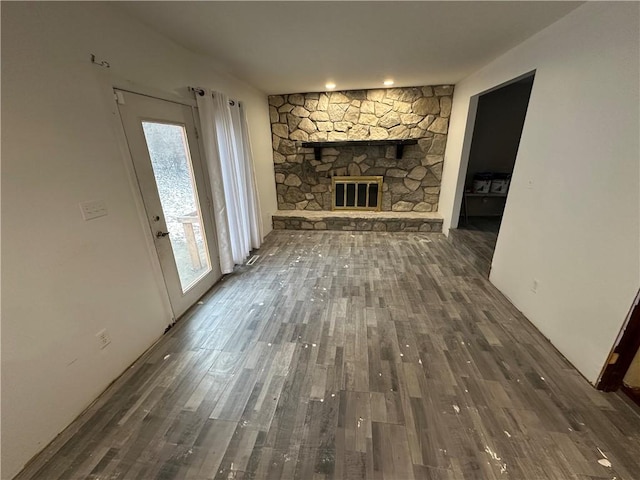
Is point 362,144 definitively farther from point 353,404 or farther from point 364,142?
point 353,404

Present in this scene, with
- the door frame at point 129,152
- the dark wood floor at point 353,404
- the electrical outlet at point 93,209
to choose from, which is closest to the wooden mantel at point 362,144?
the door frame at point 129,152

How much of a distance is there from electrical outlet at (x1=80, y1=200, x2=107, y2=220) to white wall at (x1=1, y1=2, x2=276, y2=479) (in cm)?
3

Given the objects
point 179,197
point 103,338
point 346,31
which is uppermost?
point 346,31

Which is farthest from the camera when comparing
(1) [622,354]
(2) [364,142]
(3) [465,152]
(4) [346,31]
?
(2) [364,142]

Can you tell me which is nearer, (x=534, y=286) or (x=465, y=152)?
(x=534, y=286)

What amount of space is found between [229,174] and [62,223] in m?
1.76

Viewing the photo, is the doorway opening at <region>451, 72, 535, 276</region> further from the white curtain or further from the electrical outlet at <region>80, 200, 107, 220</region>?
the electrical outlet at <region>80, 200, 107, 220</region>

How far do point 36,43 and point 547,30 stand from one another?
10.8 ft

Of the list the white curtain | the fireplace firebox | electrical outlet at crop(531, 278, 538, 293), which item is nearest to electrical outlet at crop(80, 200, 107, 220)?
the white curtain

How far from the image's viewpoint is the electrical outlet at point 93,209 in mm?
1438

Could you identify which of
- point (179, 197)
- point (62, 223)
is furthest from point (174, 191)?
point (62, 223)

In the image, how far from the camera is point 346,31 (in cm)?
201

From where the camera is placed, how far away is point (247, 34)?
203 centimetres

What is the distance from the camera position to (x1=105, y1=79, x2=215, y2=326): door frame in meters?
1.57
